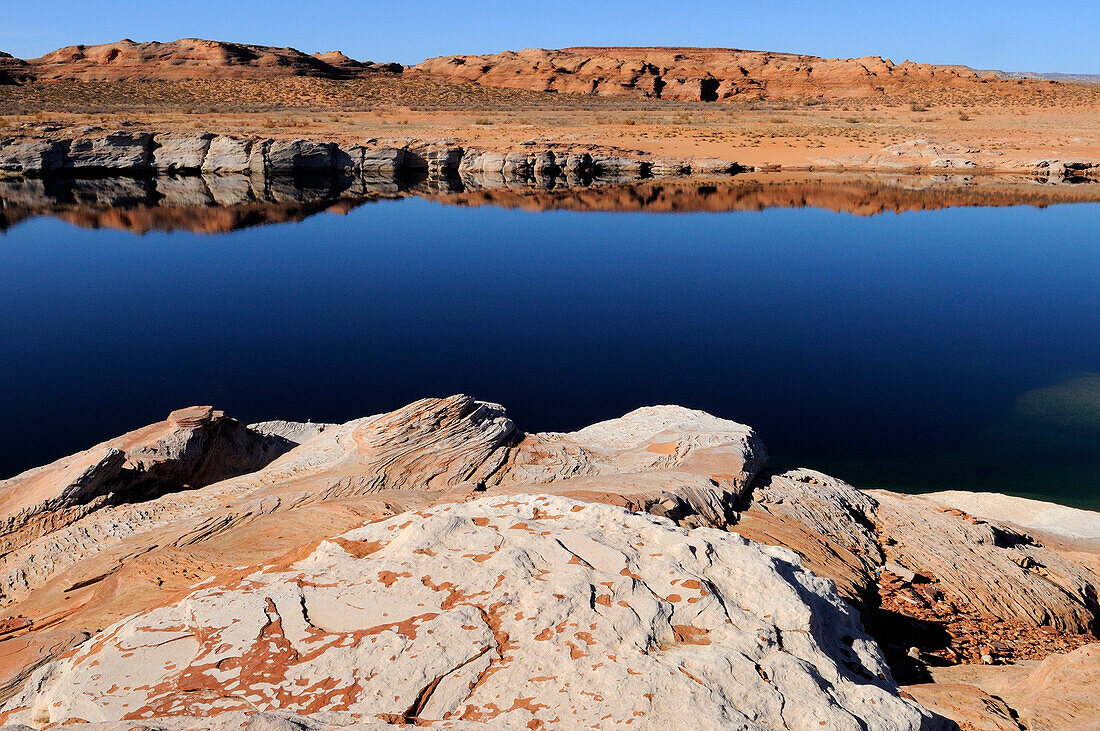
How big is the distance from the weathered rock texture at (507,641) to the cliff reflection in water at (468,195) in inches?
1055

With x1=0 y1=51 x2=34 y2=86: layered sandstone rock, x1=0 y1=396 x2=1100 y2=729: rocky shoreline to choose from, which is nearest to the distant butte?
x1=0 y1=51 x2=34 y2=86: layered sandstone rock

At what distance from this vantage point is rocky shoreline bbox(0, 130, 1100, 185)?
3928 cm

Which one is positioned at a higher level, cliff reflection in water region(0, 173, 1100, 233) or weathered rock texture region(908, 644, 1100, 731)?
cliff reflection in water region(0, 173, 1100, 233)

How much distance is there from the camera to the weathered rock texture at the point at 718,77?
86000 millimetres

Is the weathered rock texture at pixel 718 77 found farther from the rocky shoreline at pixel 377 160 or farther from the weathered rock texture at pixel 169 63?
the rocky shoreline at pixel 377 160

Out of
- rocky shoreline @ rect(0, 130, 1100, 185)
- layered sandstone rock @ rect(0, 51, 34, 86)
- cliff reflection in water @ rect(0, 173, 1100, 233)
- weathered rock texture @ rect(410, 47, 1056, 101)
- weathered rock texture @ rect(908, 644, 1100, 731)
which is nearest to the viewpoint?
weathered rock texture @ rect(908, 644, 1100, 731)

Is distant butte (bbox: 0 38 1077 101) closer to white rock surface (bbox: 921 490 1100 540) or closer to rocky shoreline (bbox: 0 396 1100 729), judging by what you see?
white rock surface (bbox: 921 490 1100 540)

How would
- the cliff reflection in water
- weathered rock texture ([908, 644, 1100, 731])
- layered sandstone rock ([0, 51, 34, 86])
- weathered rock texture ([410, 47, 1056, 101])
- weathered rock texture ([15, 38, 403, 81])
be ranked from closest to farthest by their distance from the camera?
1. weathered rock texture ([908, 644, 1100, 731])
2. the cliff reflection in water
3. layered sandstone rock ([0, 51, 34, 86])
4. weathered rock texture ([410, 47, 1056, 101])
5. weathered rock texture ([15, 38, 403, 81])

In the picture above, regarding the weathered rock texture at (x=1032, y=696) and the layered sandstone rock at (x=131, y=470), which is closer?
the weathered rock texture at (x=1032, y=696)

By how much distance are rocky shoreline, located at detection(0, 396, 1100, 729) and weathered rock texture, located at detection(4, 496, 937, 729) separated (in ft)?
0.05

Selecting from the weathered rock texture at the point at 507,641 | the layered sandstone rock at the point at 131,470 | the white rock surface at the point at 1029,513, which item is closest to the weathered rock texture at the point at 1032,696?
the weathered rock texture at the point at 507,641

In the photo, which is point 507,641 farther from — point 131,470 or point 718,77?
point 718,77

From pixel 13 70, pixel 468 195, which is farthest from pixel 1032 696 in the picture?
pixel 13 70

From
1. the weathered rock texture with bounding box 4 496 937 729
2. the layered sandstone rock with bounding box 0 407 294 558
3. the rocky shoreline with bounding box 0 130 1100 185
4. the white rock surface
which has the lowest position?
the white rock surface
